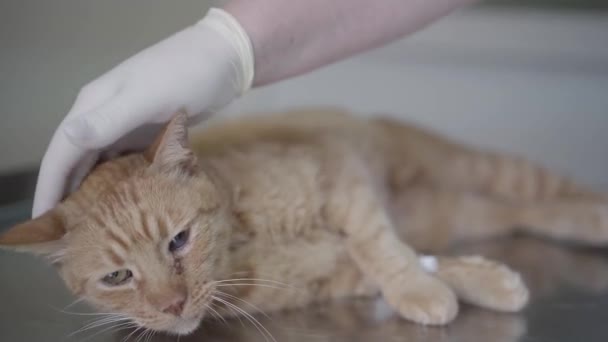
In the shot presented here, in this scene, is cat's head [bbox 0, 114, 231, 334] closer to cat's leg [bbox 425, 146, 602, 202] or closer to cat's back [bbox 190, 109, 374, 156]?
cat's back [bbox 190, 109, 374, 156]

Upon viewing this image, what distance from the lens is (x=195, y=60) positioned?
128 cm

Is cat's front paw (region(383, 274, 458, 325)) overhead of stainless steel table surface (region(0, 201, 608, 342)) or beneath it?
overhead

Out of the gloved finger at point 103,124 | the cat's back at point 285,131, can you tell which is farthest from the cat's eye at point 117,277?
the cat's back at point 285,131

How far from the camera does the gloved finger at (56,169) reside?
4.09 ft

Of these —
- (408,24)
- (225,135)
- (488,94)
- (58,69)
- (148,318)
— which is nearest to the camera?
Result: (148,318)

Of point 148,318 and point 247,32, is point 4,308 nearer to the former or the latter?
point 148,318

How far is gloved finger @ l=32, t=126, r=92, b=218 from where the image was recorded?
4.09 feet

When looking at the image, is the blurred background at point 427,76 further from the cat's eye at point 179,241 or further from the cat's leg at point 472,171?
the cat's eye at point 179,241

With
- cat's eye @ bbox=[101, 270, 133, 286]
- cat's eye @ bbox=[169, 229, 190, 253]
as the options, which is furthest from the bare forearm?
cat's eye @ bbox=[101, 270, 133, 286]

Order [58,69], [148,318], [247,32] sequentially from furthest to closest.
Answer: [58,69]
[247,32]
[148,318]

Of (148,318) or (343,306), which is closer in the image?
(148,318)

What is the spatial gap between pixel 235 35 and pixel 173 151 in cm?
26

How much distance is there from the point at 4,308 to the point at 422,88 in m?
1.79

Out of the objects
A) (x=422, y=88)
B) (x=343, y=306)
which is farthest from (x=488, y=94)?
(x=343, y=306)
